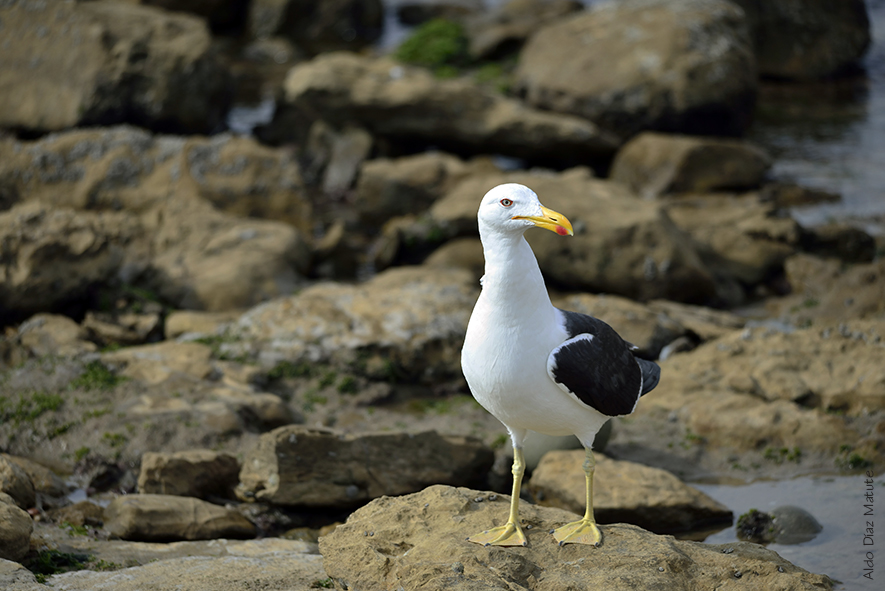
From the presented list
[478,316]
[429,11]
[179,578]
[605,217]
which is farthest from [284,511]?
[429,11]

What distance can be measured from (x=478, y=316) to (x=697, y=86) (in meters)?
13.5

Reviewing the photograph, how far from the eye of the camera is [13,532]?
217 inches

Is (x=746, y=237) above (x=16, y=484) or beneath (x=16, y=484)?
beneath

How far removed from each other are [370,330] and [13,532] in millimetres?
4671

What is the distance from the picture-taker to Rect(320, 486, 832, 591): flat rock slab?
191 inches

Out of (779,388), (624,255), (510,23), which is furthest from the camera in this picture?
(510,23)

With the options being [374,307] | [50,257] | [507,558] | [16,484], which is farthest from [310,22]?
[507,558]

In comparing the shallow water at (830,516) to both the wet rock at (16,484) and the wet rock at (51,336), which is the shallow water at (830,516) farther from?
the wet rock at (51,336)

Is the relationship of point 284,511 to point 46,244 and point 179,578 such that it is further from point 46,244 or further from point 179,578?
point 46,244

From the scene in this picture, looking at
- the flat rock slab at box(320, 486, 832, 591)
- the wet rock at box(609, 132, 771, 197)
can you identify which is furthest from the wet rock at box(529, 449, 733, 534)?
the wet rock at box(609, 132, 771, 197)

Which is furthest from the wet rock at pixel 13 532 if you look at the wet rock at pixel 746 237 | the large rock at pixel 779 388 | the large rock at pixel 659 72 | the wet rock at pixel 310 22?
the wet rock at pixel 310 22

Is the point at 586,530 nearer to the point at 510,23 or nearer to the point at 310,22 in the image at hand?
the point at 510,23

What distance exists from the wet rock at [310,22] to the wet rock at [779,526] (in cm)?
2235

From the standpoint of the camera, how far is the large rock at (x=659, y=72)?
55.2 ft
